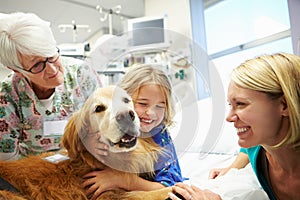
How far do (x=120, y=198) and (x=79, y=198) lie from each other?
0.09m

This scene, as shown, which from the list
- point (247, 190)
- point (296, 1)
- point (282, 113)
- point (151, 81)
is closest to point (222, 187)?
point (247, 190)

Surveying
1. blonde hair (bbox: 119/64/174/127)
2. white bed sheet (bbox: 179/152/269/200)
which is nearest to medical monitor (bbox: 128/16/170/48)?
blonde hair (bbox: 119/64/174/127)

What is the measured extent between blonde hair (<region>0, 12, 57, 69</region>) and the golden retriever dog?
0.16 metres

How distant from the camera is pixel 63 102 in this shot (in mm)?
702

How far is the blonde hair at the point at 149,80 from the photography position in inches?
23.7

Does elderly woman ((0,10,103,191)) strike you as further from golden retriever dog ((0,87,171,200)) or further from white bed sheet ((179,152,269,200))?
white bed sheet ((179,152,269,200))

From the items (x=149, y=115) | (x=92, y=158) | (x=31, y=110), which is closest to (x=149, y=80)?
(x=149, y=115)

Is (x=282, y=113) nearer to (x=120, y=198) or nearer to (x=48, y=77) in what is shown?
(x=120, y=198)

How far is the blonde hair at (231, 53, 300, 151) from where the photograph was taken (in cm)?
64

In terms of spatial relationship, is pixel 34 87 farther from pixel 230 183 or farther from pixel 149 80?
pixel 230 183

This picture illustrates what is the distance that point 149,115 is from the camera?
0.61 m

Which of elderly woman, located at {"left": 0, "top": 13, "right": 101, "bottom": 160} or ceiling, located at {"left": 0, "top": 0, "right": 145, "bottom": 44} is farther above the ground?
ceiling, located at {"left": 0, "top": 0, "right": 145, "bottom": 44}

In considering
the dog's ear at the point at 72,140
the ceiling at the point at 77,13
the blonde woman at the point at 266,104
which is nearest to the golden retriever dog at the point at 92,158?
the dog's ear at the point at 72,140

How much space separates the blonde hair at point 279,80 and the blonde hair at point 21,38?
459mm
